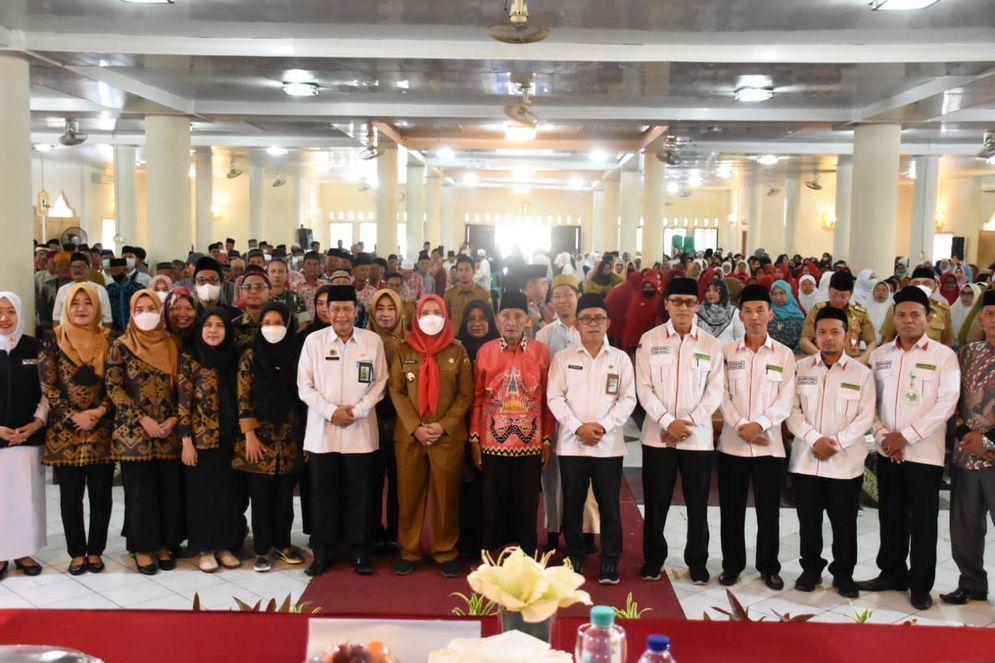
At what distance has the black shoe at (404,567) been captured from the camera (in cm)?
513

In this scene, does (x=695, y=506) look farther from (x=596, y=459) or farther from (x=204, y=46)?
(x=204, y=46)

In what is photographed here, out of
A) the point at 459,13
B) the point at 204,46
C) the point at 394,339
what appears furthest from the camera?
the point at 204,46

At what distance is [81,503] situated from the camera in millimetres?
5172

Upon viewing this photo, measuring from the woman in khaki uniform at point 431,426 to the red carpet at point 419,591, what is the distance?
113 millimetres

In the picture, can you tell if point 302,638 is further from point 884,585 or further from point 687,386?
point 884,585

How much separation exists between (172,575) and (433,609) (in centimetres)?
161

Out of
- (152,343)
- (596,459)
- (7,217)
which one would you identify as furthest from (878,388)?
(7,217)

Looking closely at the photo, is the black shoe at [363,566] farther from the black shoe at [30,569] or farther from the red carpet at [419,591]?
the black shoe at [30,569]

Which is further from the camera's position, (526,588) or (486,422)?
(486,422)

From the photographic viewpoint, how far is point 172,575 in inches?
203

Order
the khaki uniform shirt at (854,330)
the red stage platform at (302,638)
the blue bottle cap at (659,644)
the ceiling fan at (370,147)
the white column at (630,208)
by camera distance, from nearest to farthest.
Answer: the blue bottle cap at (659,644) < the red stage platform at (302,638) < the khaki uniform shirt at (854,330) < the ceiling fan at (370,147) < the white column at (630,208)

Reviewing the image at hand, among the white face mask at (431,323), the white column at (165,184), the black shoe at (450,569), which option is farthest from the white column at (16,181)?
the black shoe at (450,569)

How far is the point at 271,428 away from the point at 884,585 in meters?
3.51

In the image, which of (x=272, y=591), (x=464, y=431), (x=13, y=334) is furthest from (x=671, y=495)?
(x=13, y=334)
